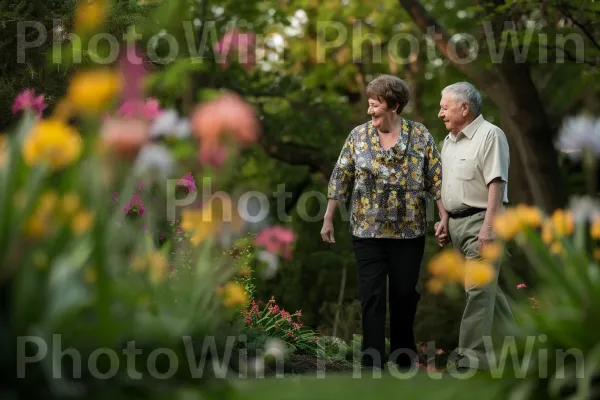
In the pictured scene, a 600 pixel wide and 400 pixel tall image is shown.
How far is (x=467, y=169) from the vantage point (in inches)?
260

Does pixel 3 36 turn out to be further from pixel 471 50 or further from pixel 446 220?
pixel 471 50

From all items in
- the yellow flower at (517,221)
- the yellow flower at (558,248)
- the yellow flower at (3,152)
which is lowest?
the yellow flower at (558,248)

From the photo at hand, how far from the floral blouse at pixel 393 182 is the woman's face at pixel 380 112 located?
3.3 inches

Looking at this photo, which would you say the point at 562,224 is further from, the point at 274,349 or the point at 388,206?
the point at 274,349

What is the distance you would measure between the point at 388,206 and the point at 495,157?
0.77m

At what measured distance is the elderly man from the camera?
6477 mm

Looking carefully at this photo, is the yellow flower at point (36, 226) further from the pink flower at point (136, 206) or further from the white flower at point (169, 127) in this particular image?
the pink flower at point (136, 206)

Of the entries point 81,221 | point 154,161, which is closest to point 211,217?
point 154,161

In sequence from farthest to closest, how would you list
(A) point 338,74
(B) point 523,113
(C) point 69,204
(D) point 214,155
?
(A) point 338,74 < (B) point 523,113 < (D) point 214,155 < (C) point 69,204

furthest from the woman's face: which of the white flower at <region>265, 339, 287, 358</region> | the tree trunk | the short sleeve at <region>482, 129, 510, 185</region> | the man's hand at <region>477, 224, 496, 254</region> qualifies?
the tree trunk

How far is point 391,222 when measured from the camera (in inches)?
263

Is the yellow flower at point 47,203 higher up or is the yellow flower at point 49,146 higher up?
the yellow flower at point 49,146

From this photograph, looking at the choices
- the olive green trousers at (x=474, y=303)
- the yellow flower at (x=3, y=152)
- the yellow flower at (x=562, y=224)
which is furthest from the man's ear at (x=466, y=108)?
the yellow flower at (x=3, y=152)

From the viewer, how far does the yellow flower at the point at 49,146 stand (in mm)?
3276
